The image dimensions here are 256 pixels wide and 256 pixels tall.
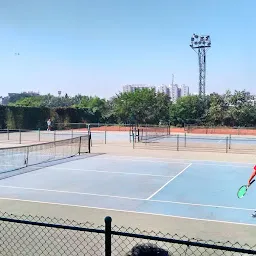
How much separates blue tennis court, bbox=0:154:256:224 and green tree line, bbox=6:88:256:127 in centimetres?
3772

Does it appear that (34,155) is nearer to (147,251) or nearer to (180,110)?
(147,251)

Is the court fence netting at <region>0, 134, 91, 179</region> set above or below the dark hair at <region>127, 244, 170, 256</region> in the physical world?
below

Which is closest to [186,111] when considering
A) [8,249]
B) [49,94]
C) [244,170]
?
[244,170]

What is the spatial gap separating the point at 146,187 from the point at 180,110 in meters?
49.0

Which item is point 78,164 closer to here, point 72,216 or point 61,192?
point 61,192

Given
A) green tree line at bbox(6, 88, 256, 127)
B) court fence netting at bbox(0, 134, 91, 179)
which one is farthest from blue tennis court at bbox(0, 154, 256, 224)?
green tree line at bbox(6, 88, 256, 127)

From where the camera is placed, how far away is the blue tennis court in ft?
35.8

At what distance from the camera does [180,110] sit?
203 feet

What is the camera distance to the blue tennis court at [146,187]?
429 inches

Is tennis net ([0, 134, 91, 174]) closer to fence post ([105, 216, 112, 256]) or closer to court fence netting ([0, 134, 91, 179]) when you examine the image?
court fence netting ([0, 134, 91, 179])

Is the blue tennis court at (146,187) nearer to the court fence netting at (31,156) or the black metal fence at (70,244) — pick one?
the court fence netting at (31,156)

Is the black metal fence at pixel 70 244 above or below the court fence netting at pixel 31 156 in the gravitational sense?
below

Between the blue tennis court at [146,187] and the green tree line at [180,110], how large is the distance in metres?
37.7

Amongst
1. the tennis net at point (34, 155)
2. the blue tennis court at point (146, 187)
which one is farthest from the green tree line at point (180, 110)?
the blue tennis court at point (146, 187)
